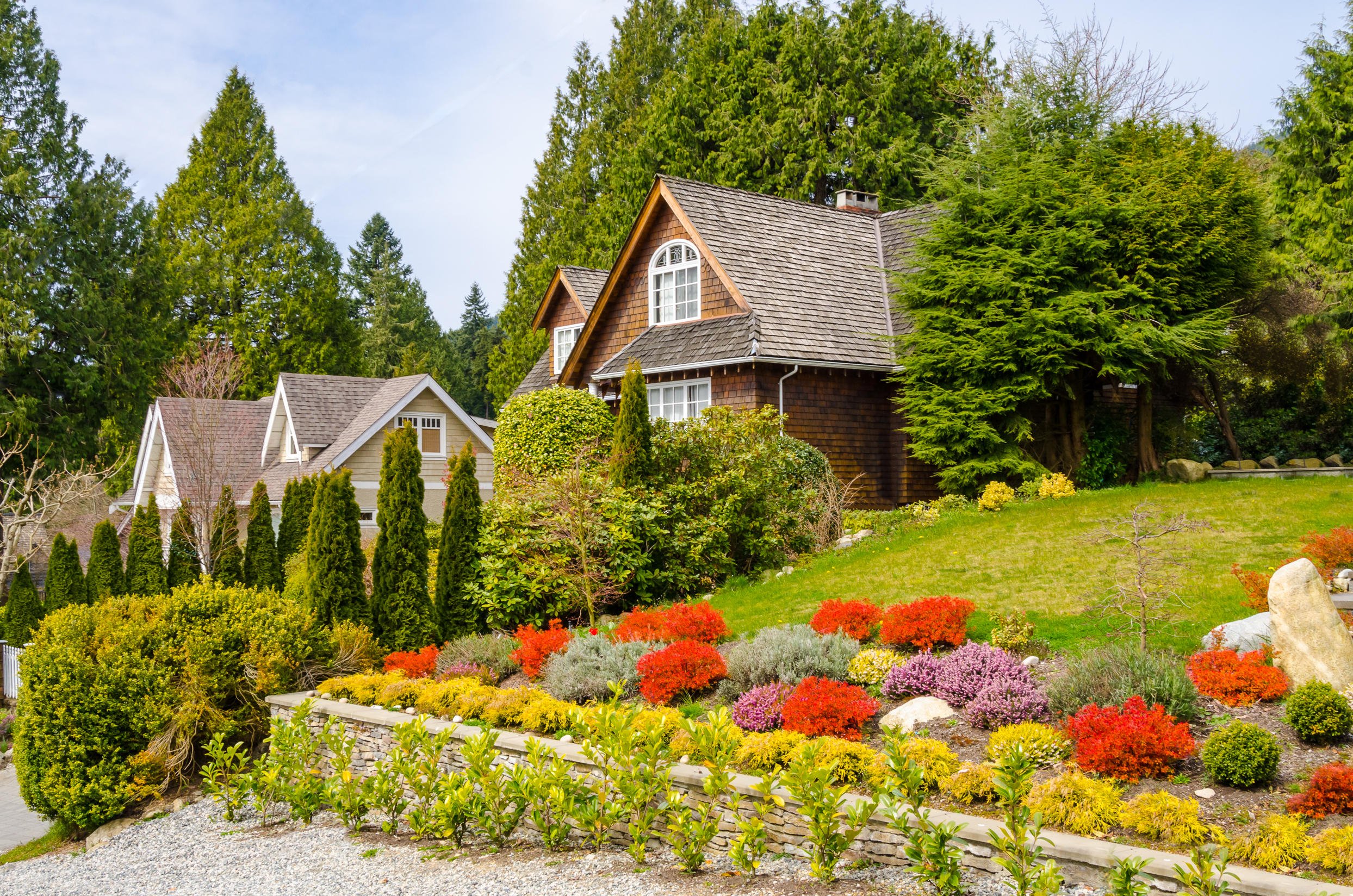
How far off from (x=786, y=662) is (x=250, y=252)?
130ft

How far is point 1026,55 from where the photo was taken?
23.8 meters

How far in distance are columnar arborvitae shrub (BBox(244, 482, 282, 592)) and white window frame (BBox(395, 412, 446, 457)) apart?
9653mm

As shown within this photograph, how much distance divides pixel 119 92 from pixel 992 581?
11.9 m

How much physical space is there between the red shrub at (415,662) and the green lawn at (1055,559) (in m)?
3.25

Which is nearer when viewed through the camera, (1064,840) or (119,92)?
(1064,840)

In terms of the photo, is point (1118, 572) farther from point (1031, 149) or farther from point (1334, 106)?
point (1334, 106)

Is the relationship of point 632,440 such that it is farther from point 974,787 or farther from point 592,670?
point 974,787

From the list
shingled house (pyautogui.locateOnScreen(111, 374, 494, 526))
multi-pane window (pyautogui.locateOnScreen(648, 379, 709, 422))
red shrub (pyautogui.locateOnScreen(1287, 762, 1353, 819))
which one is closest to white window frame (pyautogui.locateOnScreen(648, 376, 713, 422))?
multi-pane window (pyautogui.locateOnScreen(648, 379, 709, 422))

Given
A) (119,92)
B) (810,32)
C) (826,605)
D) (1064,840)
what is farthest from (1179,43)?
(1064,840)

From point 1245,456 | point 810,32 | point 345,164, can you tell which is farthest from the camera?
point 810,32

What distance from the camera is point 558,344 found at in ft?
83.4

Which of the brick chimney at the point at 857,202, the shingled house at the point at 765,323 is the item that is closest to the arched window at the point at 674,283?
the shingled house at the point at 765,323

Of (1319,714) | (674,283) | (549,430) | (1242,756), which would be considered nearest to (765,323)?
(674,283)

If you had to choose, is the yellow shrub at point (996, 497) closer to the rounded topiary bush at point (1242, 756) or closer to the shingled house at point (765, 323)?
the shingled house at point (765, 323)
